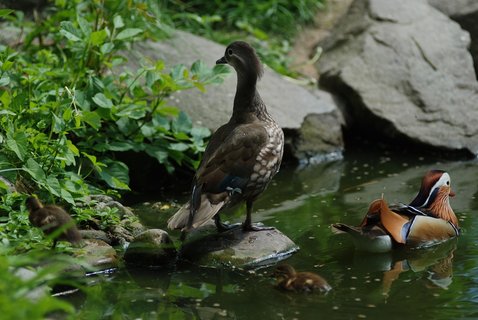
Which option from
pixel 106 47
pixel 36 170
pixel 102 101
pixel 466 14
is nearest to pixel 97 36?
pixel 106 47

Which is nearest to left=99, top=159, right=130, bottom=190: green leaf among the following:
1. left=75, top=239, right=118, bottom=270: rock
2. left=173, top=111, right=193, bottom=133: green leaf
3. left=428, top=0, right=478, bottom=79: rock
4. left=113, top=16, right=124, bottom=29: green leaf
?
left=173, top=111, right=193, bottom=133: green leaf

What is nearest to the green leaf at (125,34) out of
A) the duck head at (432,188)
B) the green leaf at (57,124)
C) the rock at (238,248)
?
the green leaf at (57,124)

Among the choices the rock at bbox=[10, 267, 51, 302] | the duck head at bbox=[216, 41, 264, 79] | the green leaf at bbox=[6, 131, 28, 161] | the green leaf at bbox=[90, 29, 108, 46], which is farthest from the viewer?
the green leaf at bbox=[90, 29, 108, 46]

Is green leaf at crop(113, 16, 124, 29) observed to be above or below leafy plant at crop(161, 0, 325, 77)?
A: above

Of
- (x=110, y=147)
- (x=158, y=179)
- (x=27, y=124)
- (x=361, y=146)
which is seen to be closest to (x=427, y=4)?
(x=361, y=146)

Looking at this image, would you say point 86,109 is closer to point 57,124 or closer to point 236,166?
point 57,124

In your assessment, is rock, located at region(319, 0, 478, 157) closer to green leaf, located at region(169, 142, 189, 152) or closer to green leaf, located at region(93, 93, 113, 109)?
green leaf, located at region(169, 142, 189, 152)

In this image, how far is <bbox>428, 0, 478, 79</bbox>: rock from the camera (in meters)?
11.5

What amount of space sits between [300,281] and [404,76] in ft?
16.6

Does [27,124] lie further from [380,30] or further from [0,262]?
[380,30]

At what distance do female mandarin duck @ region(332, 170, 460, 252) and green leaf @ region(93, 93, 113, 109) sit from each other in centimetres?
216

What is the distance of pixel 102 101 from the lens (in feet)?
25.1

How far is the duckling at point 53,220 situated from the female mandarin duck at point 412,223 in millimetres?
1897

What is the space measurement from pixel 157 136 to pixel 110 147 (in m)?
0.55
